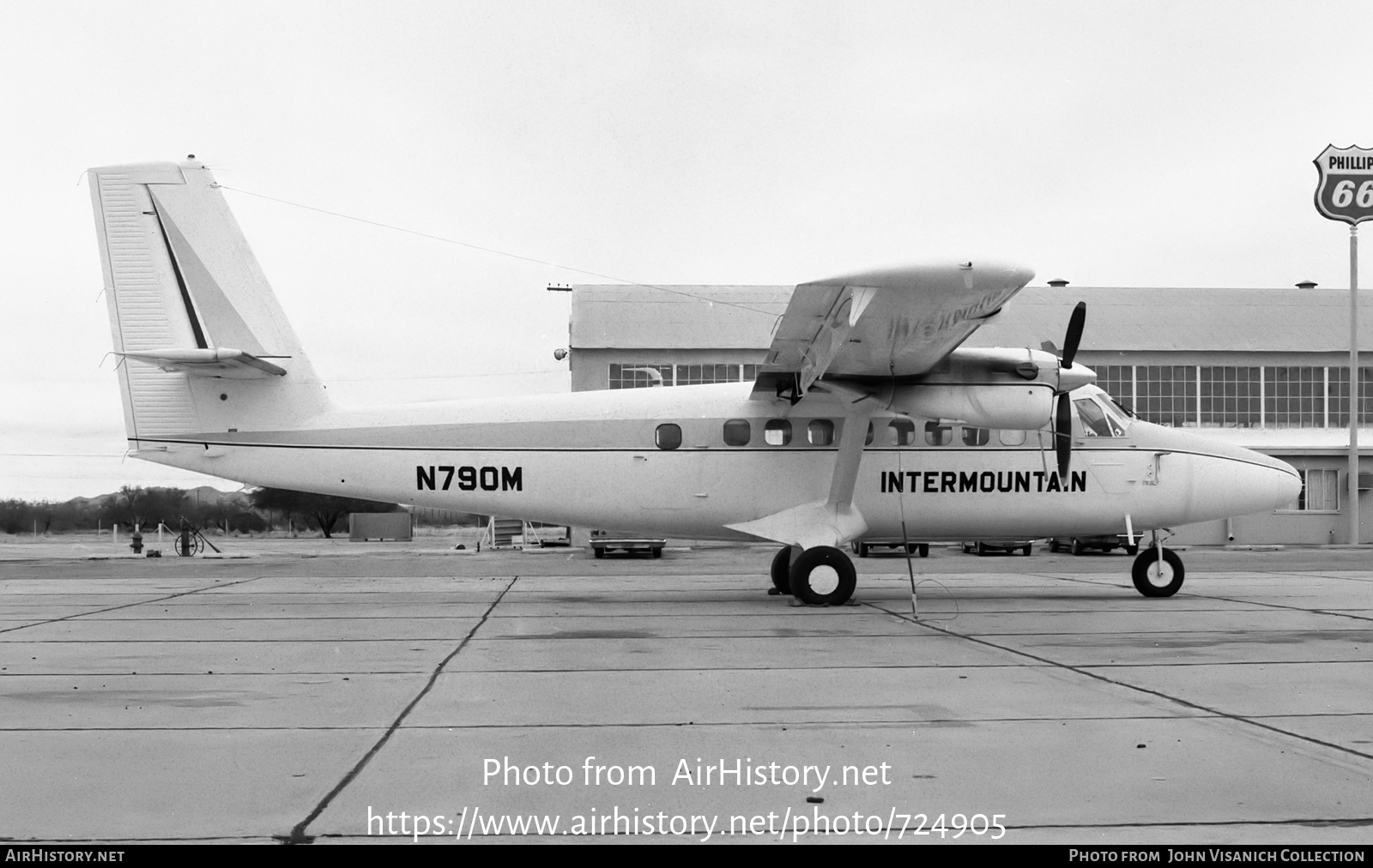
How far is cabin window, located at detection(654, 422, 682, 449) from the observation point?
15414 mm

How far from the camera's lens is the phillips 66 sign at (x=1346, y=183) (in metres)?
39.6

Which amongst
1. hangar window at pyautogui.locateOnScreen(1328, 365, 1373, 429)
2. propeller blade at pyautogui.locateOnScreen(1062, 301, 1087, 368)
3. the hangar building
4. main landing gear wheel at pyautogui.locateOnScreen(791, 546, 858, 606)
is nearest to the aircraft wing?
propeller blade at pyautogui.locateOnScreen(1062, 301, 1087, 368)

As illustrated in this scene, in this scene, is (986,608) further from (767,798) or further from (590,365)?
(590,365)

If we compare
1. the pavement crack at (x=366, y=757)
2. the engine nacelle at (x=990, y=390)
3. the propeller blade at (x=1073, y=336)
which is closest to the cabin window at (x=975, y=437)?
the engine nacelle at (x=990, y=390)

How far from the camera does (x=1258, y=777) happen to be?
18.0 ft

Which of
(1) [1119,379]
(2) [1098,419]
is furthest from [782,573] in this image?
(1) [1119,379]

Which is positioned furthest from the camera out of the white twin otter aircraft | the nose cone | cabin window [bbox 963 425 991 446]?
the nose cone

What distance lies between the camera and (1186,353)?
1655 inches

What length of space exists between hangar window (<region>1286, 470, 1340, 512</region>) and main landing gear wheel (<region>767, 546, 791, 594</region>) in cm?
3310

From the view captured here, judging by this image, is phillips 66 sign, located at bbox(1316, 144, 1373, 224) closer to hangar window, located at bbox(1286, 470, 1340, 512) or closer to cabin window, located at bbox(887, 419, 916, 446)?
hangar window, located at bbox(1286, 470, 1340, 512)

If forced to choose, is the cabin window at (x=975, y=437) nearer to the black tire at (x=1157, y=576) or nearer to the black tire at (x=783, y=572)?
the black tire at (x=1157, y=576)

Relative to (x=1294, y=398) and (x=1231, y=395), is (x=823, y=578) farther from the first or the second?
(x=1294, y=398)

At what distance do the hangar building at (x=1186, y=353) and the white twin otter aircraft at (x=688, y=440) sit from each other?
25.0 m

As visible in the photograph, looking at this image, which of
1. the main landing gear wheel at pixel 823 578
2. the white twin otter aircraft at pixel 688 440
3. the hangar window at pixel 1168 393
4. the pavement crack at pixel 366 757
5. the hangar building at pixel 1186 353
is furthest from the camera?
the hangar window at pixel 1168 393
